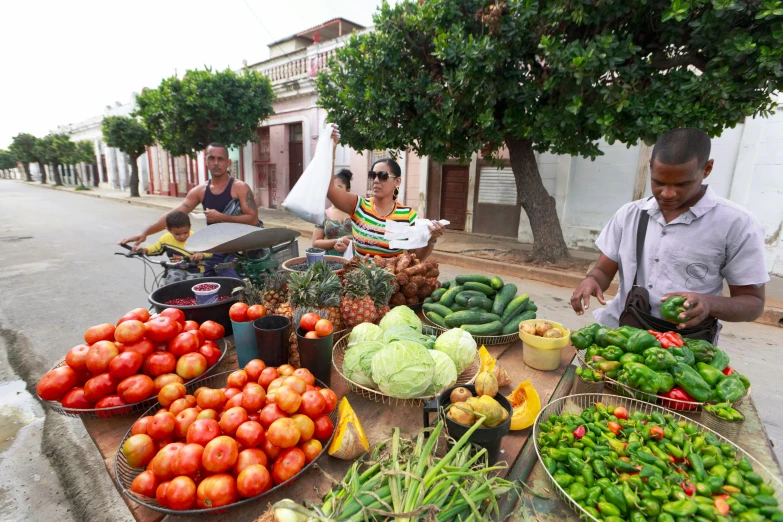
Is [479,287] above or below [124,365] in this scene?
above

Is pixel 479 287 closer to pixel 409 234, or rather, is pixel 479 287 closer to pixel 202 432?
pixel 409 234

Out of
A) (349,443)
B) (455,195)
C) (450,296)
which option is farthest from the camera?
(455,195)

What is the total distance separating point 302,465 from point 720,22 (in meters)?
6.80

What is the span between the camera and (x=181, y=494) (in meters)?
1.11

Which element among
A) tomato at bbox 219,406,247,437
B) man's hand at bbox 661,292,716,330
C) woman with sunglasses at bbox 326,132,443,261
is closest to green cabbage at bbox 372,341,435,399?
tomato at bbox 219,406,247,437

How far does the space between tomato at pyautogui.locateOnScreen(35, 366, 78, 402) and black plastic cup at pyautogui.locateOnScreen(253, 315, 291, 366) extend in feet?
2.40

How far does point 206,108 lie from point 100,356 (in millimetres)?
15295

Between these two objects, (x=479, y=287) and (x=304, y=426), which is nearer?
(x=304, y=426)

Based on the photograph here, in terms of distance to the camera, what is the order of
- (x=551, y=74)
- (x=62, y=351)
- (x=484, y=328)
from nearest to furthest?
(x=484, y=328) → (x=62, y=351) → (x=551, y=74)

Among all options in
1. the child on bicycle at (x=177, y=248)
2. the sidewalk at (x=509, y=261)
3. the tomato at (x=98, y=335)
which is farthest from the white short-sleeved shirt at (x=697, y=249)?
the sidewalk at (x=509, y=261)

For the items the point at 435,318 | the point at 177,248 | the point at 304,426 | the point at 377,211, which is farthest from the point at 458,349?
the point at 177,248

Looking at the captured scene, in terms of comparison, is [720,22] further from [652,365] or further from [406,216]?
[652,365]

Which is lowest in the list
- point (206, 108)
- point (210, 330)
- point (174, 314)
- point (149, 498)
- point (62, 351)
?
point (62, 351)

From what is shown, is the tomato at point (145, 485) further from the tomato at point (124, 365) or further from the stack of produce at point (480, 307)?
the stack of produce at point (480, 307)
